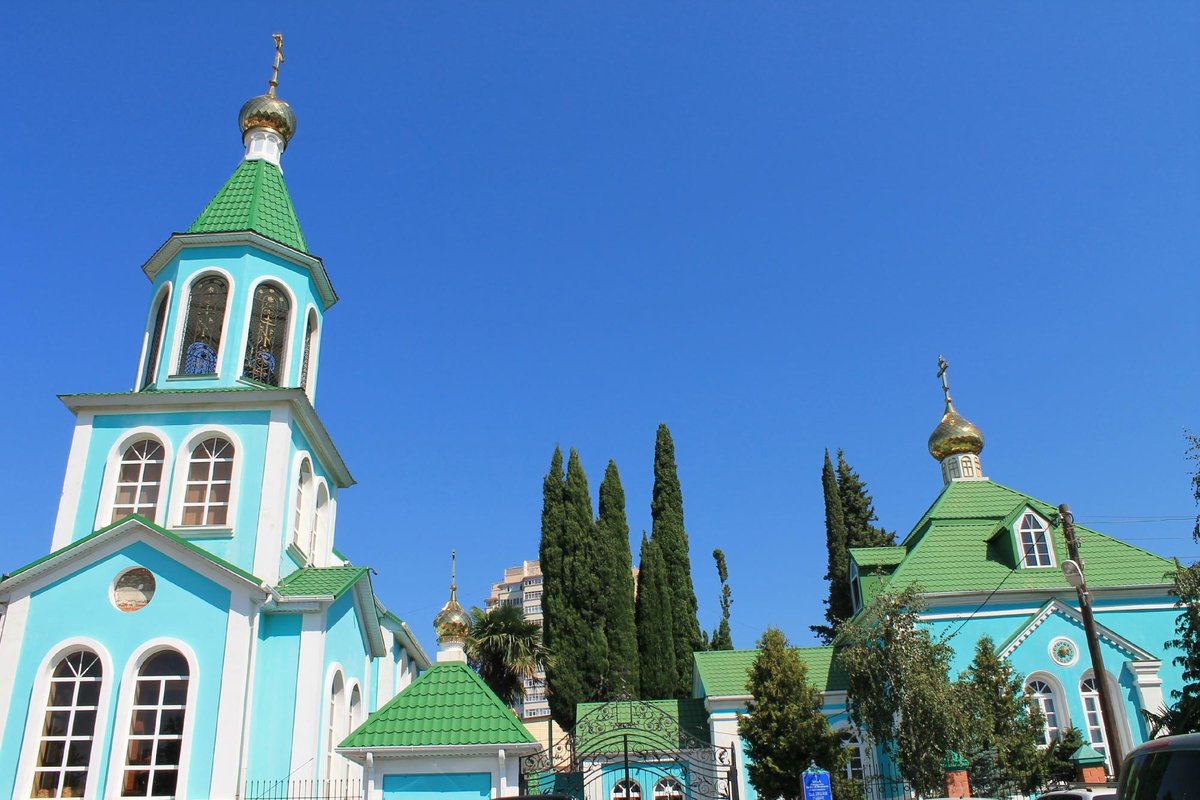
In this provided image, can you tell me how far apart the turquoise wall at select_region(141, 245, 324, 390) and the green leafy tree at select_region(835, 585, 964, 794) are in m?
13.2

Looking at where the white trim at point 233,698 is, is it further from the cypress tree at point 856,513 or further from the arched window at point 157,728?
the cypress tree at point 856,513

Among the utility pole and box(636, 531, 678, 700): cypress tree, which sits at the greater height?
box(636, 531, 678, 700): cypress tree

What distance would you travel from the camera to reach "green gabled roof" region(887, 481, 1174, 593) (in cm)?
2456

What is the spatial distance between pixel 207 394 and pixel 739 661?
16.4 metres

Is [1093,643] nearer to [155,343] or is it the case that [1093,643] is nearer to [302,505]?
[302,505]

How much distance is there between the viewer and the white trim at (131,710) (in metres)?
13.5

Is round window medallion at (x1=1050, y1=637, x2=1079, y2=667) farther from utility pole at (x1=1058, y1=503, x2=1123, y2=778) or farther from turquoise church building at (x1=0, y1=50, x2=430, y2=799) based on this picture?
turquoise church building at (x1=0, y1=50, x2=430, y2=799)

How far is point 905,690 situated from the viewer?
726 inches

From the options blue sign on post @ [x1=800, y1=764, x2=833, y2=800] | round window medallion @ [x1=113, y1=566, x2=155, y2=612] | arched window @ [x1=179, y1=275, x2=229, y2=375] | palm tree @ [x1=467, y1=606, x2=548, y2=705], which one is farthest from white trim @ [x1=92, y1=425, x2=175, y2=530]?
palm tree @ [x1=467, y1=606, x2=548, y2=705]

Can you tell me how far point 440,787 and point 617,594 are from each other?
21.5 metres

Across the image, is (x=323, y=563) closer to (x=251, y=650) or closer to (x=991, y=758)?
(x=251, y=650)

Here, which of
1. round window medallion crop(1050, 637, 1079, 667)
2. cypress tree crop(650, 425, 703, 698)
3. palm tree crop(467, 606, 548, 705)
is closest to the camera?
round window medallion crop(1050, 637, 1079, 667)

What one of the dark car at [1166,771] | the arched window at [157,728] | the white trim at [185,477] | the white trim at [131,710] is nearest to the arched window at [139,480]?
the white trim at [185,477]

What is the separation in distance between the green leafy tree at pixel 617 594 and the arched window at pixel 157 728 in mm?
17943
